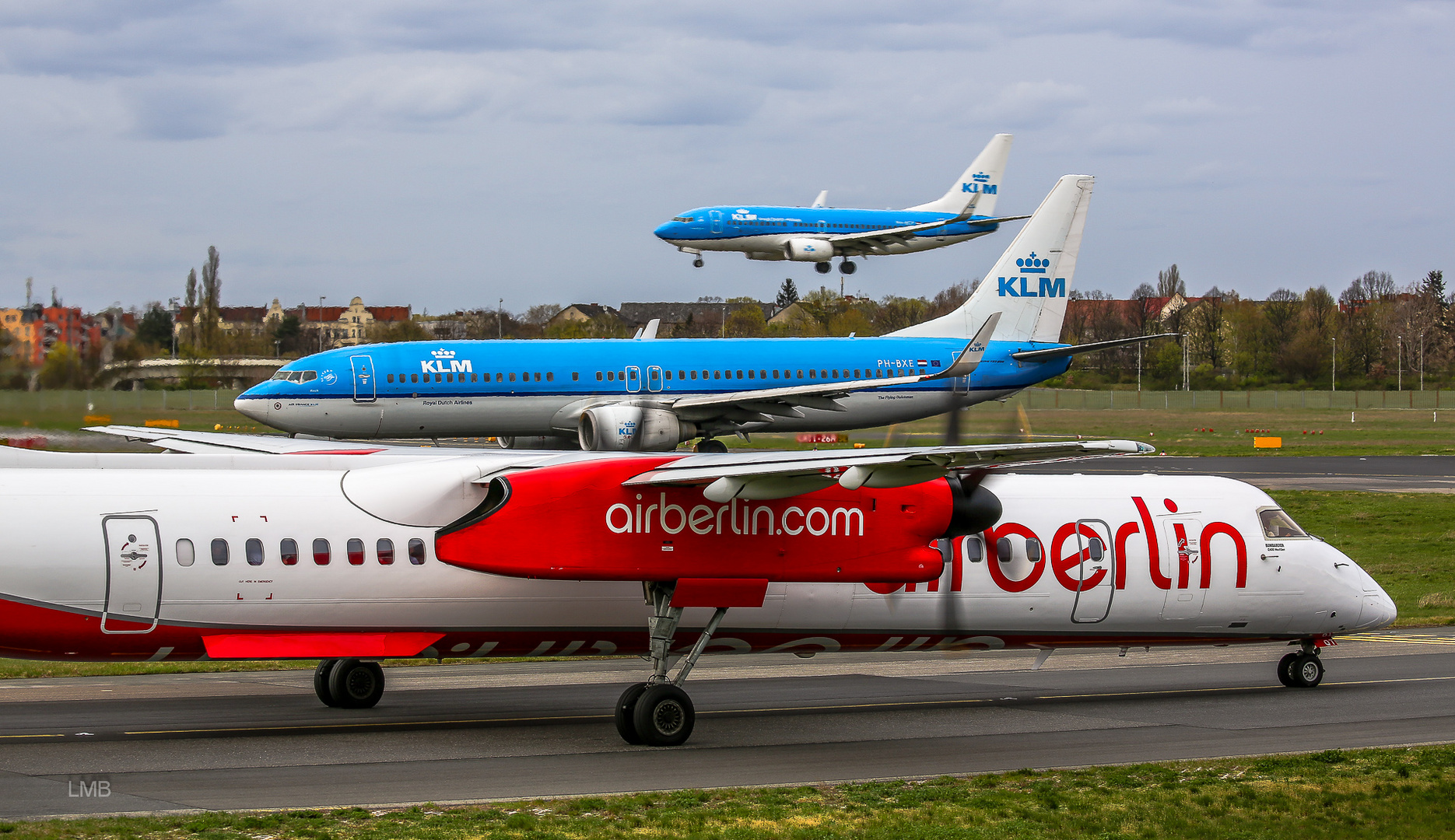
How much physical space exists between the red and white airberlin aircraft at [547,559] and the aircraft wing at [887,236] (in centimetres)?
3962

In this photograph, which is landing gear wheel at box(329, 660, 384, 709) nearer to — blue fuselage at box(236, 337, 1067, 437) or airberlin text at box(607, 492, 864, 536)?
airberlin text at box(607, 492, 864, 536)

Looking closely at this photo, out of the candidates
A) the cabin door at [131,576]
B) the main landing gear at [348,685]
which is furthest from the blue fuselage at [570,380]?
the cabin door at [131,576]

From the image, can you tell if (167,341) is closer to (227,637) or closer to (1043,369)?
(227,637)

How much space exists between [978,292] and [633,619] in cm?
2912

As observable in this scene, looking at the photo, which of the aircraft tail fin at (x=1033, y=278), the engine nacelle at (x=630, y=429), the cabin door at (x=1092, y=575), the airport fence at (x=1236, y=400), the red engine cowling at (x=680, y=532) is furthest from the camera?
the airport fence at (x=1236, y=400)

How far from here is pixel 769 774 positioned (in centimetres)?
1420

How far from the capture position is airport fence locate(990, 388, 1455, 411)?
96438mm

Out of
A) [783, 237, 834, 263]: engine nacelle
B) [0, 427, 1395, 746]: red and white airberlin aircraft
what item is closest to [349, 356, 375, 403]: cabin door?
[0, 427, 1395, 746]: red and white airberlin aircraft

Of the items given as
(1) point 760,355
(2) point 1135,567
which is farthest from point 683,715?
(1) point 760,355

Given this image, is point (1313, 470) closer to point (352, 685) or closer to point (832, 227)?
point (832, 227)

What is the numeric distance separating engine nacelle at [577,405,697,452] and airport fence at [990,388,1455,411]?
58.7 m

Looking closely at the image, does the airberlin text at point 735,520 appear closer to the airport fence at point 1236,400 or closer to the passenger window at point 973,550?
→ the passenger window at point 973,550

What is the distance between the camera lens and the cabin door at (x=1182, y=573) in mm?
17766

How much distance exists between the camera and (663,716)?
15148 millimetres
